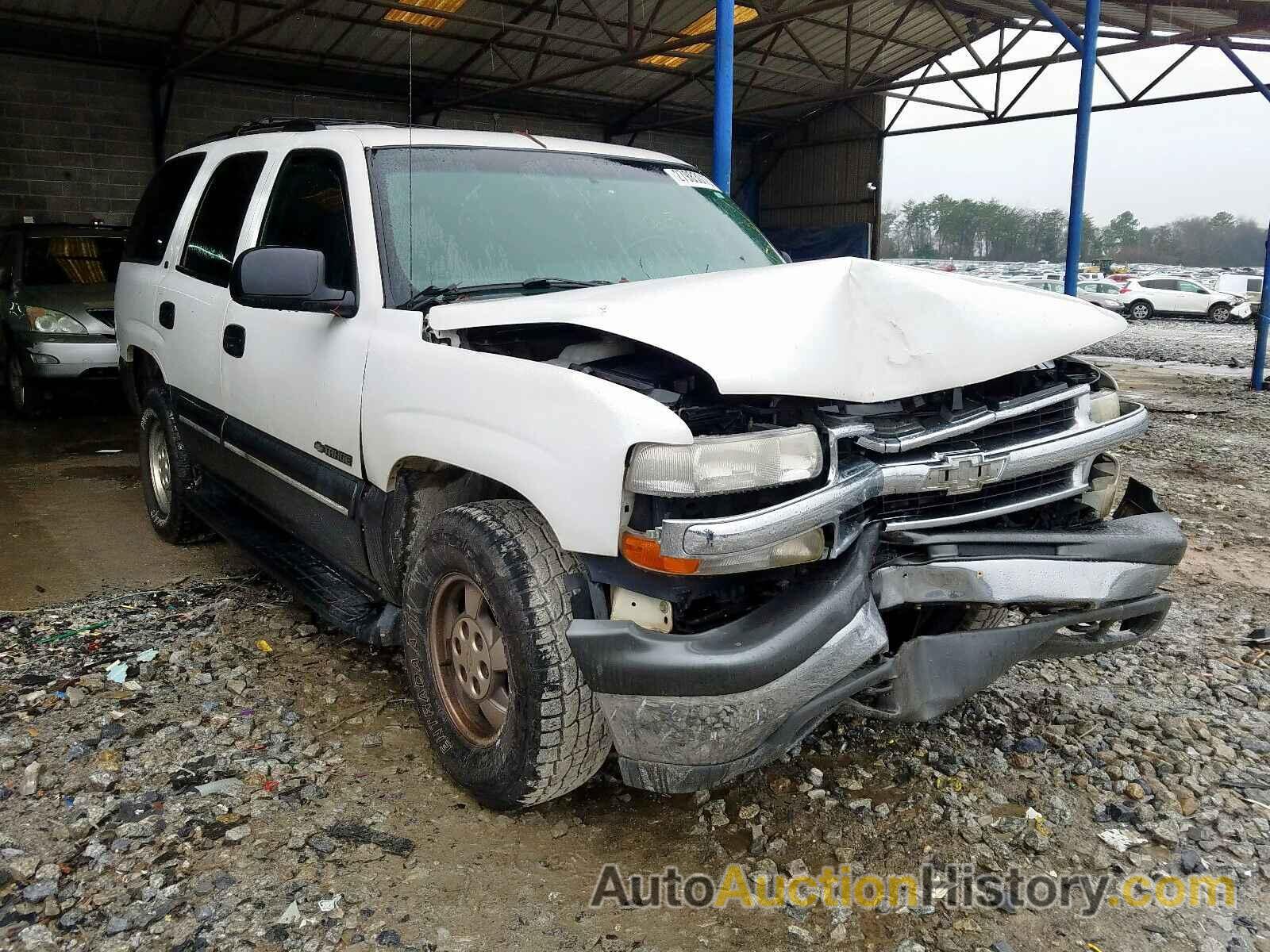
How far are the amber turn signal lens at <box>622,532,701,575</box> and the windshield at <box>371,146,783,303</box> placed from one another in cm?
123

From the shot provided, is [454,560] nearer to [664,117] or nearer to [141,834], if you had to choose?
[141,834]

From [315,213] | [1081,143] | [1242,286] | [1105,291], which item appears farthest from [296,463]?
[1242,286]

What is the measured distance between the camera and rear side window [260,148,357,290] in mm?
3084

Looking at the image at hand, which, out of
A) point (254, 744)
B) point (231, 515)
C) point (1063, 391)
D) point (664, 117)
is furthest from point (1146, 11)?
point (254, 744)

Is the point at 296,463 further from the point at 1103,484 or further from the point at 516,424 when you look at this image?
the point at 1103,484

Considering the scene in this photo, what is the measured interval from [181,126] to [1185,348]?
1853 centimetres

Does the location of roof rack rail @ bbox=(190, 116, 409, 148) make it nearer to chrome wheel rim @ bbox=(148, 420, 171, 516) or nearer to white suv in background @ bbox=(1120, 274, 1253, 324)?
chrome wheel rim @ bbox=(148, 420, 171, 516)

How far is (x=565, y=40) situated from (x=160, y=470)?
9.05 m

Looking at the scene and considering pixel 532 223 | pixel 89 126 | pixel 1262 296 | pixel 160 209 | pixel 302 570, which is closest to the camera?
pixel 532 223

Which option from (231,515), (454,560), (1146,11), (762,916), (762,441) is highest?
(1146,11)

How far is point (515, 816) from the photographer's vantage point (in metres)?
2.56

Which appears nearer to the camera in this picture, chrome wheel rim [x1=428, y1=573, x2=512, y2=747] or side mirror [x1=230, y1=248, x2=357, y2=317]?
chrome wheel rim [x1=428, y1=573, x2=512, y2=747]

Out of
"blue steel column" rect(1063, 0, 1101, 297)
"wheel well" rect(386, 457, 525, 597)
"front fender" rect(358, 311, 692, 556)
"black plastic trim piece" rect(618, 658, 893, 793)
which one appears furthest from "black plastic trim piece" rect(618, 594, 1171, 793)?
"blue steel column" rect(1063, 0, 1101, 297)

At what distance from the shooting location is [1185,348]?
18.4 meters
